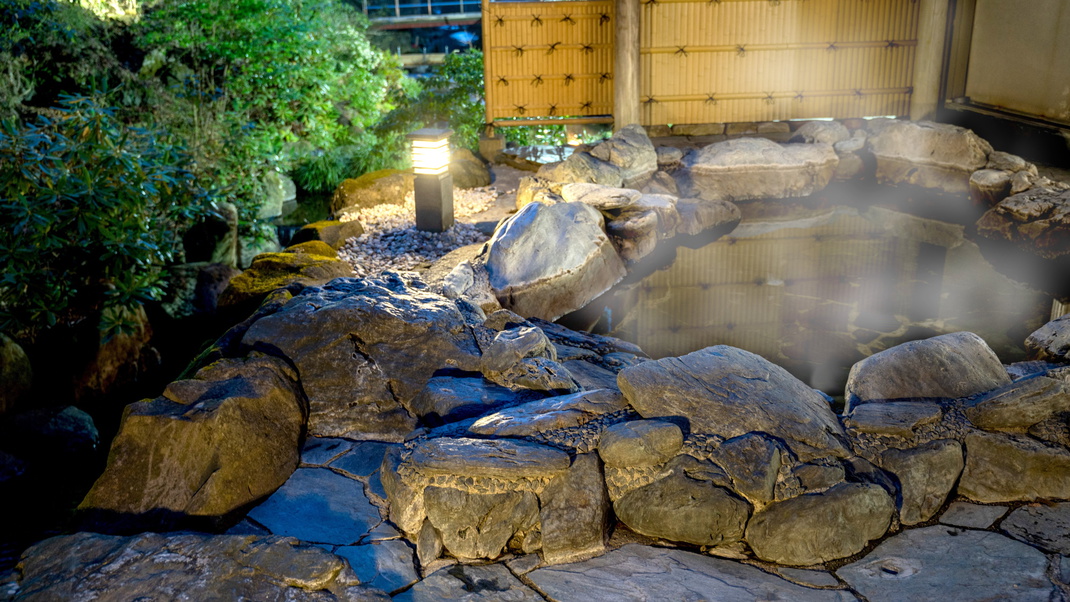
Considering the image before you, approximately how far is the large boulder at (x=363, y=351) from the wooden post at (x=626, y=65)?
7122mm

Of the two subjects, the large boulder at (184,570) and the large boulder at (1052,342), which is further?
the large boulder at (1052,342)

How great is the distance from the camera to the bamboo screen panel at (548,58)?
10758 millimetres

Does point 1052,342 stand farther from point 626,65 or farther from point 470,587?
point 626,65

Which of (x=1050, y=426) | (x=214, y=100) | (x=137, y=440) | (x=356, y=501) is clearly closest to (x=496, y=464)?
(x=356, y=501)

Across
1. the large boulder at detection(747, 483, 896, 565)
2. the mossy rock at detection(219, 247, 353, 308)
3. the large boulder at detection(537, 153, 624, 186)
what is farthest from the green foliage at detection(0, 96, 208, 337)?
the large boulder at detection(747, 483, 896, 565)

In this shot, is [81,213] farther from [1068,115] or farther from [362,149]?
[1068,115]

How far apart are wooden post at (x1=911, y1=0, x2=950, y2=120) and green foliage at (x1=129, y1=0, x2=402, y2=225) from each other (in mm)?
7845

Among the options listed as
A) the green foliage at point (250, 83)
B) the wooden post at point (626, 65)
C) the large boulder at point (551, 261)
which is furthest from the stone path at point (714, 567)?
the wooden post at point (626, 65)

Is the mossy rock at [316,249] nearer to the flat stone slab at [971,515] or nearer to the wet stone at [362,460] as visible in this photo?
the wet stone at [362,460]

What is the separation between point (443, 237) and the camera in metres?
8.12

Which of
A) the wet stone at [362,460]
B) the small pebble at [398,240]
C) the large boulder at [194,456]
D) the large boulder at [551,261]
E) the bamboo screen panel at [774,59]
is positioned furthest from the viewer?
the bamboo screen panel at [774,59]

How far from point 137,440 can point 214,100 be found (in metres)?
7.28

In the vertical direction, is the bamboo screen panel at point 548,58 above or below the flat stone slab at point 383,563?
Answer: above

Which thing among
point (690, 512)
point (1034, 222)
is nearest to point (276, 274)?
point (690, 512)
